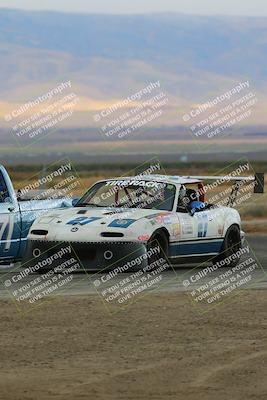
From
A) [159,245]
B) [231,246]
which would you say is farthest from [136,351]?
[231,246]

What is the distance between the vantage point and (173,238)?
19.0 metres

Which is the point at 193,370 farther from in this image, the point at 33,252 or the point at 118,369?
the point at 33,252

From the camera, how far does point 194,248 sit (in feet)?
64.3

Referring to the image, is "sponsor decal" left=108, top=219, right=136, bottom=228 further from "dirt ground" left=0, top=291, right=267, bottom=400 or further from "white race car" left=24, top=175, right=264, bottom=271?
"dirt ground" left=0, top=291, right=267, bottom=400

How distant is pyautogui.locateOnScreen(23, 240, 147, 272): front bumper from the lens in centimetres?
1817

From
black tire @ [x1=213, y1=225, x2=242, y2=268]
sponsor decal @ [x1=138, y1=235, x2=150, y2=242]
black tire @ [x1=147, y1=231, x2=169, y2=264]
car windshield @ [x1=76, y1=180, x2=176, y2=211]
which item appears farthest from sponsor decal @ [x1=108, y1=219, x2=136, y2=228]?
black tire @ [x1=213, y1=225, x2=242, y2=268]

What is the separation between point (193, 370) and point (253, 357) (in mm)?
849

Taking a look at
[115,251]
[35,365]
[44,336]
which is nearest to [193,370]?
[35,365]

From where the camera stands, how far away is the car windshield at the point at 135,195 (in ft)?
63.9

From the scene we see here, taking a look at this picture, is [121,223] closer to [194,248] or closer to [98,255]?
[98,255]

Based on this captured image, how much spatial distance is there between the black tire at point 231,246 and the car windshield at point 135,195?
4.37 feet

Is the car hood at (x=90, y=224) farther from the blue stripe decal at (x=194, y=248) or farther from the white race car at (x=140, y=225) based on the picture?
the blue stripe decal at (x=194, y=248)

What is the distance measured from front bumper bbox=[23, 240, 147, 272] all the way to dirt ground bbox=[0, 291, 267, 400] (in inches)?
98.3

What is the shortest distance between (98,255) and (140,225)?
0.76 meters
